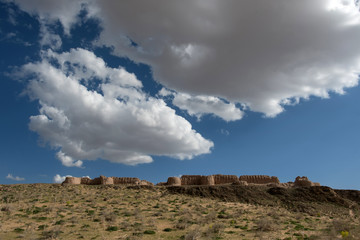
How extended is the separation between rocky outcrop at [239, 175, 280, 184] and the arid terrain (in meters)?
15.4

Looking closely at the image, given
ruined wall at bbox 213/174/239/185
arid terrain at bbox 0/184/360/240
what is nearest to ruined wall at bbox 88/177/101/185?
arid terrain at bbox 0/184/360/240

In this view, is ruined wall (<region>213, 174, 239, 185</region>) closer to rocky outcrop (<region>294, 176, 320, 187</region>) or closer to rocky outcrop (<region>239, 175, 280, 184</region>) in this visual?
rocky outcrop (<region>239, 175, 280, 184</region>)

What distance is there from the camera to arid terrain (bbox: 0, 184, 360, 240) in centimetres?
2156

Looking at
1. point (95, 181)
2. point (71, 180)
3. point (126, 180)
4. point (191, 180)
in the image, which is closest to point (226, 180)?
point (191, 180)

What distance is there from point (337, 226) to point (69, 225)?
80.0ft

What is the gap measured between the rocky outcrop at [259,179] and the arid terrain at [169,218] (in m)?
15.4

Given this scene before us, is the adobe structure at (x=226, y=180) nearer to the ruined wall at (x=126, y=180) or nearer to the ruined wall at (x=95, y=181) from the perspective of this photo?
the ruined wall at (x=126, y=180)

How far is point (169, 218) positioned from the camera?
2823cm

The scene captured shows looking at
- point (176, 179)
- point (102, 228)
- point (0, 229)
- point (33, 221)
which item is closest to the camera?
point (0, 229)

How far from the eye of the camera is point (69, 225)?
23.6 metres

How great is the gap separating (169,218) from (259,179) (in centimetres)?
4268

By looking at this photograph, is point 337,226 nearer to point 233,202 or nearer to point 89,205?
point 233,202

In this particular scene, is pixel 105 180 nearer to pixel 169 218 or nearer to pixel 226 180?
pixel 226 180

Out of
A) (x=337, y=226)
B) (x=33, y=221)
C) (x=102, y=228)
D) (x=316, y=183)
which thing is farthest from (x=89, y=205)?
(x=316, y=183)
